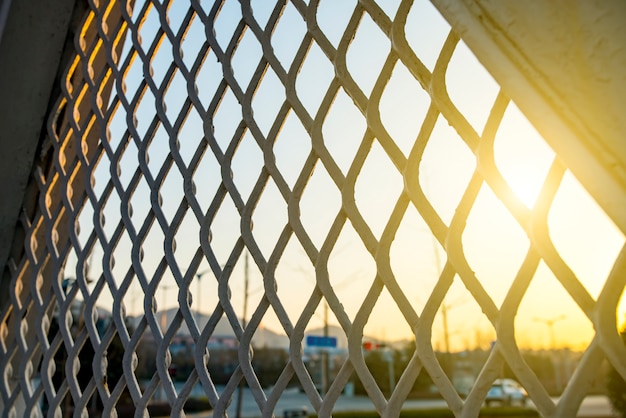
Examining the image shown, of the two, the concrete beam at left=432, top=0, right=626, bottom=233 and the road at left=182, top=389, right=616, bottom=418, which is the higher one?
the concrete beam at left=432, top=0, right=626, bottom=233

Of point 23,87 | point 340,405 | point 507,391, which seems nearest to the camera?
point 23,87

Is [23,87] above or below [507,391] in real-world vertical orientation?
above

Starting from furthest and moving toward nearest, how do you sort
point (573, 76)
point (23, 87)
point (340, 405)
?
1. point (340, 405)
2. point (23, 87)
3. point (573, 76)

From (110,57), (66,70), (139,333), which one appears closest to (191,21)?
(110,57)

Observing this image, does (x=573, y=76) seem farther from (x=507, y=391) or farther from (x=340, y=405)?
(x=507, y=391)

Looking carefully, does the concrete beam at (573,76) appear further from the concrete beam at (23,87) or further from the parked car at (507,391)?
the concrete beam at (23,87)

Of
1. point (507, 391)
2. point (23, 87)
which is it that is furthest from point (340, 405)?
point (23, 87)

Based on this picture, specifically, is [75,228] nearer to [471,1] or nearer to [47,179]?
[47,179]

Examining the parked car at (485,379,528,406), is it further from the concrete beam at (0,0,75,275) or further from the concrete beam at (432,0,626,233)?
the concrete beam at (0,0,75,275)

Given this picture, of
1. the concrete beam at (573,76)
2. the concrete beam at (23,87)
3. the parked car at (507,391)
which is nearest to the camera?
the concrete beam at (573,76)

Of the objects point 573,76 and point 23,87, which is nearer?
point 573,76

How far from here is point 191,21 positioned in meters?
1.10

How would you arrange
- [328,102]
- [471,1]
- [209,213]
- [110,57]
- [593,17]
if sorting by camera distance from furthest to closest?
[110,57], [209,213], [328,102], [471,1], [593,17]

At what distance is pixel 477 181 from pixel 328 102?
0.99 ft
